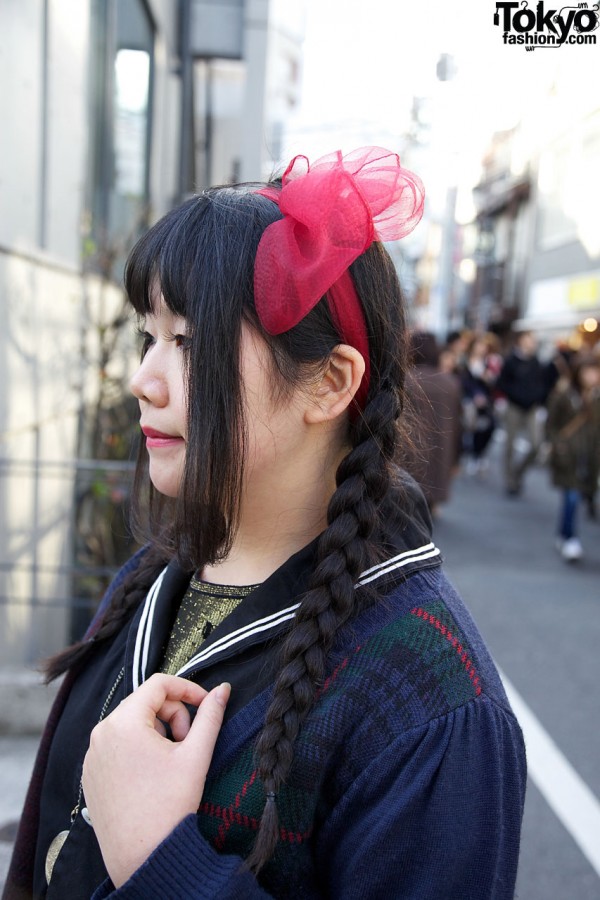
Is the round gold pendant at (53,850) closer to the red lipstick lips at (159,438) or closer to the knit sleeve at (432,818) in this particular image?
the knit sleeve at (432,818)

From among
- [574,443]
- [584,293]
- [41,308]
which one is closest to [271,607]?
[41,308]

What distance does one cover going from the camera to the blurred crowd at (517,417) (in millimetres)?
6652

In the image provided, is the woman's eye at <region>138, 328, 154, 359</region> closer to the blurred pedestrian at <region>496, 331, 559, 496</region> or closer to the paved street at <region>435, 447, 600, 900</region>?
the paved street at <region>435, 447, 600, 900</region>

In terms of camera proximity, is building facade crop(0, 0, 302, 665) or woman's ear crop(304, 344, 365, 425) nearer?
woman's ear crop(304, 344, 365, 425)

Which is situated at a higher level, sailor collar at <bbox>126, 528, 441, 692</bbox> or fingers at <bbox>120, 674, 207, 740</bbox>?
sailor collar at <bbox>126, 528, 441, 692</bbox>

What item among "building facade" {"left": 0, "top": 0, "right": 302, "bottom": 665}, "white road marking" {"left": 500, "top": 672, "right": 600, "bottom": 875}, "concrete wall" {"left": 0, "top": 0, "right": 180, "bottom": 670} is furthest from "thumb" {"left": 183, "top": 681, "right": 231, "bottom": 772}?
"concrete wall" {"left": 0, "top": 0, "right": 180, "bottom": 670}

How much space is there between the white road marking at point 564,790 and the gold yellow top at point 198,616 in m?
2.26

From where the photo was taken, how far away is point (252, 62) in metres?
7.59

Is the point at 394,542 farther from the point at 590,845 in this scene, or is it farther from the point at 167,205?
the point at 167,205

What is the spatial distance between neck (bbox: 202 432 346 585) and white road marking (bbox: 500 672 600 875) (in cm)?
230

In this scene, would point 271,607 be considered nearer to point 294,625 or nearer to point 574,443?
point 294,625

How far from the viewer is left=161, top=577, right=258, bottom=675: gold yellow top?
4.26 feet

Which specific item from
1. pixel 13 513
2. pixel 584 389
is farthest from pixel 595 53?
pixel 13 513

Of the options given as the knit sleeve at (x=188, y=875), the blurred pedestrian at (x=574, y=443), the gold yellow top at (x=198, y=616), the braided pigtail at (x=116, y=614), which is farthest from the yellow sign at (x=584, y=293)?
the knit sleeve at (x=188, y=875)
